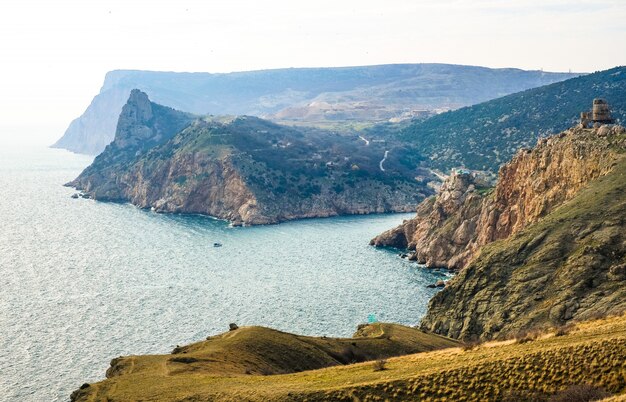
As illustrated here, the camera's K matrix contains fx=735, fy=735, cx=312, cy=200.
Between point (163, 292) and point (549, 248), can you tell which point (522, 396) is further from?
point (163, 292)

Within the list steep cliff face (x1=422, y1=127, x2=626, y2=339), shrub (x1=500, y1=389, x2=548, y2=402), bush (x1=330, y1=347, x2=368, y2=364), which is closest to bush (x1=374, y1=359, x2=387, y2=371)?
shrub (x1=500, y1=389, x2=548, y2=402)

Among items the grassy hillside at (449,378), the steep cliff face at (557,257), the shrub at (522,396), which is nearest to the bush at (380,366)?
the grassy hillside at (449,378)

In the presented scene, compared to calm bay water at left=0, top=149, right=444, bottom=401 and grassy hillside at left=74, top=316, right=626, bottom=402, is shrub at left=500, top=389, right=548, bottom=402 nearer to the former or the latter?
grassy hillside at left=74, top=316, right=626, bottom=402

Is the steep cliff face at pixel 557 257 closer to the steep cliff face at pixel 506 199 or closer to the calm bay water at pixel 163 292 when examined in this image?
the steep cliff face at pixel 506 199

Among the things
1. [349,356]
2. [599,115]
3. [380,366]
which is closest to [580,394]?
[380,366]

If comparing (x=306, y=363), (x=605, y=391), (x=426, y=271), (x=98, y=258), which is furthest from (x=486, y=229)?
(x=605, y=391)
